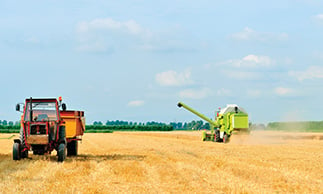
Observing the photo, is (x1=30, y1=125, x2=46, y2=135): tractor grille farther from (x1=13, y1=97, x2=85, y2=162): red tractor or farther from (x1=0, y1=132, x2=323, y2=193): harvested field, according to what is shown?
(x1=0, y1=132, x2=323, y2=193): harvested field

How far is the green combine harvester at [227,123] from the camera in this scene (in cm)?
3428

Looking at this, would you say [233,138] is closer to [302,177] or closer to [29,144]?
[29,144]

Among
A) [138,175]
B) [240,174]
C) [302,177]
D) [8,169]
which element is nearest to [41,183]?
[138,175]

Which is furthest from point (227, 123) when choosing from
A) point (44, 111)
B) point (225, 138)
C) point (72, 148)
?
point (44, 111)

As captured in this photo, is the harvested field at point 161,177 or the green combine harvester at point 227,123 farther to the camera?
the green combine harvester at point 227,123

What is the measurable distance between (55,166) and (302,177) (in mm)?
7808

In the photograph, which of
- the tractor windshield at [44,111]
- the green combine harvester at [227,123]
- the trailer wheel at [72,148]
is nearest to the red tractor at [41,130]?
the tractor windshield at [44,111]

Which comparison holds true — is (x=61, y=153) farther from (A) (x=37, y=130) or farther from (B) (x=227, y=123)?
(B) (x=227, y=123)

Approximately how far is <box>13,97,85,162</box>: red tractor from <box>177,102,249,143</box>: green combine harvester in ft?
59.1

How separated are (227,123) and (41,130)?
20.0m

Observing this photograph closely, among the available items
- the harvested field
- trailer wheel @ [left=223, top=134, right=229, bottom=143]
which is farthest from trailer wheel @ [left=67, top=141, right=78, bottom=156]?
trailer wheel @ [left=223, top=134, right=229, bottom=143]

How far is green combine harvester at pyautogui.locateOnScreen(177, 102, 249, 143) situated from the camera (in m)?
34.3

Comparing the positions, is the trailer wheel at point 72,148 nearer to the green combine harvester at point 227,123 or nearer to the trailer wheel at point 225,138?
the green combine harvester at point 227,123

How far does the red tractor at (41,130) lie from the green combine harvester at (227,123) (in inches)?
709
